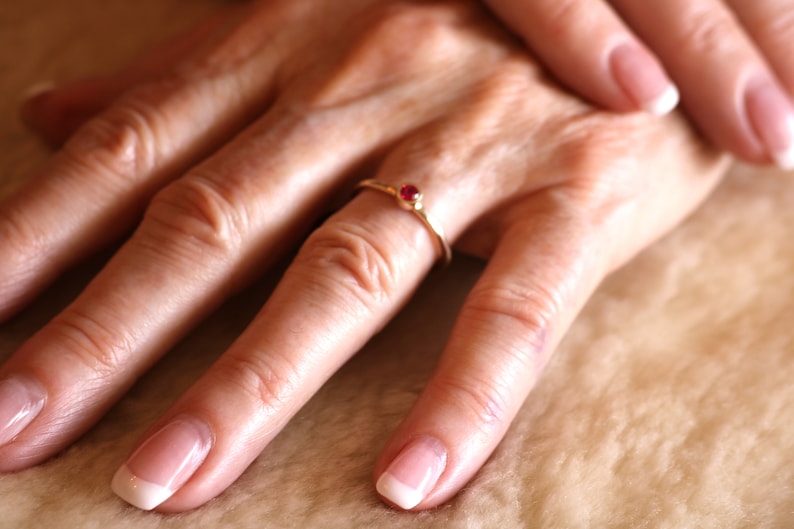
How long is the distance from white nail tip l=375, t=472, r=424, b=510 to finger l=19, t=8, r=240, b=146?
45 cm

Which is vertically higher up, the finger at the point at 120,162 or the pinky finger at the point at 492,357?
the finger at the point at 120,162

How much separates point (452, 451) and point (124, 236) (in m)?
0.34

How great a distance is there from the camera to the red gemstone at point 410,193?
0.59 meters

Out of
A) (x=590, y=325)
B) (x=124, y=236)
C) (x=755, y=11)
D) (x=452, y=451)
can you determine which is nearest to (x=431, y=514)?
(x=452, y=451)

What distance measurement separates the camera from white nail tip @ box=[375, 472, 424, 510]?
1.53 ft

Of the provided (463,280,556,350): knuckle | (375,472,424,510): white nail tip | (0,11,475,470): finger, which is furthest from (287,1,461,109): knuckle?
(375,472,424,510): white nail tip

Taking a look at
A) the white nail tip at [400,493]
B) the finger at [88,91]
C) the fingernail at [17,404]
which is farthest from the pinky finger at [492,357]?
the finger at [88,91]

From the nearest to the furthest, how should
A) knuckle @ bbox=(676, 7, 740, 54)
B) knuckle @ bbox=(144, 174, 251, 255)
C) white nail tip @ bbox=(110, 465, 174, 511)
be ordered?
white nail tip @ bbox=(110, 465, 174, 511)
knuckle @ bbox=(144, 174, 251, 255)
knuckle @ bbox=(676, 7, 740, 54)

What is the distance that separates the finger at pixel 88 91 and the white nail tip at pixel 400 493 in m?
0.45

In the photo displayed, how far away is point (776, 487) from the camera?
49 centimetres

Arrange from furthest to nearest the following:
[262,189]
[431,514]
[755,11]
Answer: [755,11] → [262,189] → [431,514]

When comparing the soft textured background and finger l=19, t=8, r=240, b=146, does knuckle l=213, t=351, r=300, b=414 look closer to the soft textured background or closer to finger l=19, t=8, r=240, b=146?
the soft textured background

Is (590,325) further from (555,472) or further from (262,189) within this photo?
(262,189)

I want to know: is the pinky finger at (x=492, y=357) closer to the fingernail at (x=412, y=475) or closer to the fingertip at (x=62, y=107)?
the fingernail at (x=412, y=475)
